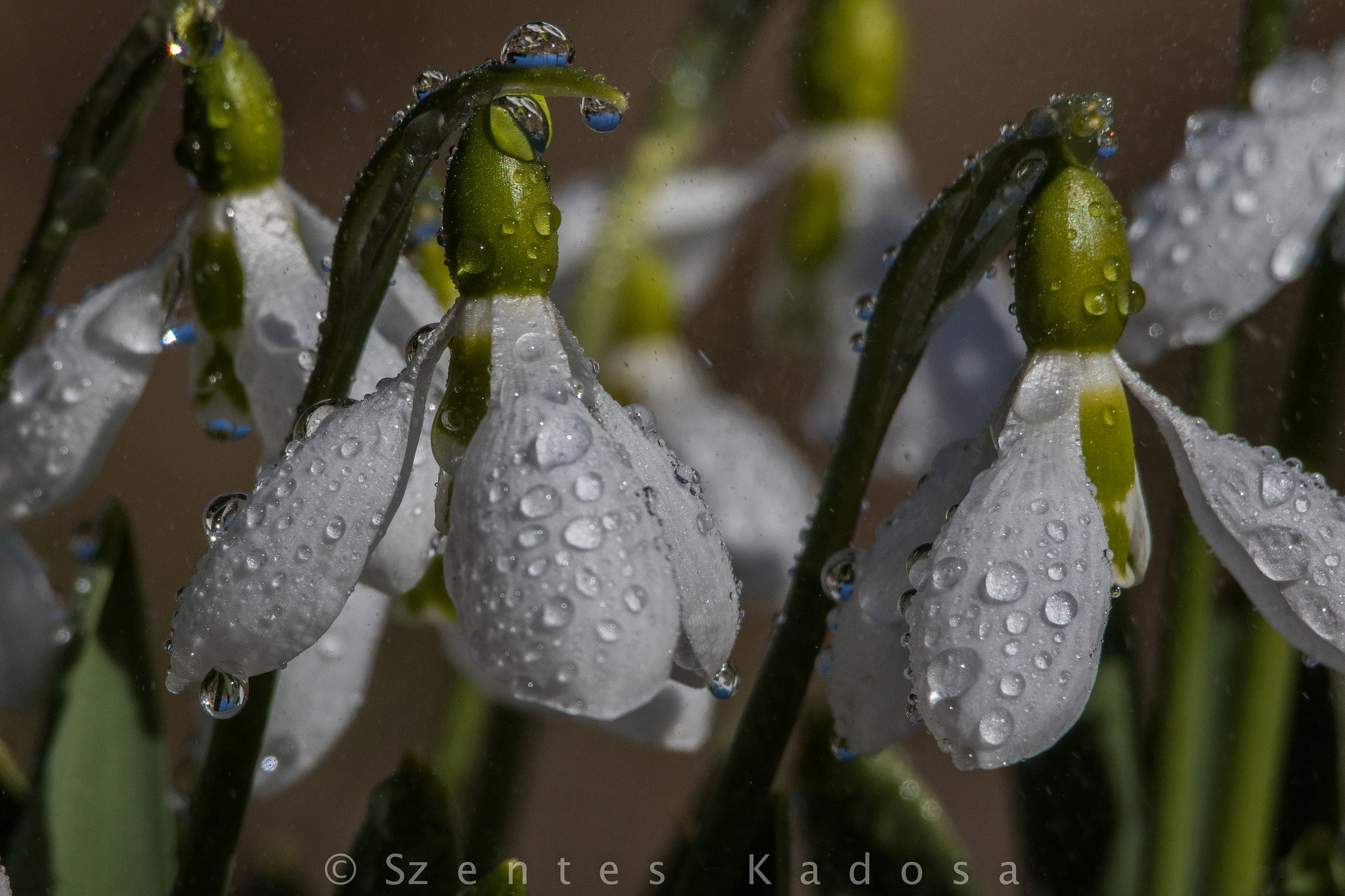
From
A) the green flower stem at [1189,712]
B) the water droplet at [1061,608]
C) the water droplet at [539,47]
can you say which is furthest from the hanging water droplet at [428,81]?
the green flower stem at [1189,712]

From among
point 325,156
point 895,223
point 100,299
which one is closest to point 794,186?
point 895,223

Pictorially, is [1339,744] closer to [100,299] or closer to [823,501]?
[823,501]

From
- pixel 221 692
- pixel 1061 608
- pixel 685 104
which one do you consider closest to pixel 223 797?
pixel 221 692

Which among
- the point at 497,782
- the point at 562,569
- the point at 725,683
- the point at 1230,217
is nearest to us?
the point at 562,569

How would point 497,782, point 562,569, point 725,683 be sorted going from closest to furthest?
point 562,569, point 725,683, point 497,782

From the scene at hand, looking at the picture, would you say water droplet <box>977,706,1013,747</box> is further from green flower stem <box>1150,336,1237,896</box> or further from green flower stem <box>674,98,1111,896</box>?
green flower stem <box>1150,336,1237,896</box>

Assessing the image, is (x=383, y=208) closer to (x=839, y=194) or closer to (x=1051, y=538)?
(x=1051, y=538)
